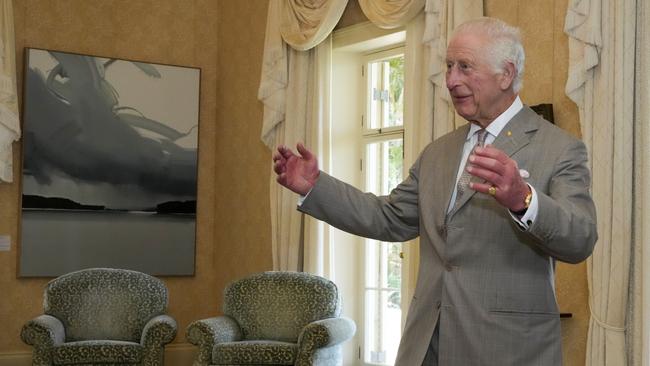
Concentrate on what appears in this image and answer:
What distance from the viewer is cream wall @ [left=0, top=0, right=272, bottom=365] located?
24.8 ft

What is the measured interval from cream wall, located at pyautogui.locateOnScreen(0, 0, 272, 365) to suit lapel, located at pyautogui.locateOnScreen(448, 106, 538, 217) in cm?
526

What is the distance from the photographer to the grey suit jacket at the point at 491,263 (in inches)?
88.8

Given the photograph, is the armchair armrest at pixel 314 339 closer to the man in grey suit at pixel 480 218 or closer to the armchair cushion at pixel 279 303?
the armchair cushion at pixel 279 303

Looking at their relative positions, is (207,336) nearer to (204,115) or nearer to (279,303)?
(279,303)

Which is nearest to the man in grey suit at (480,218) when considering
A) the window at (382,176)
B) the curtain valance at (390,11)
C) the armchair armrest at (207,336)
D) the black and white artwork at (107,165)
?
the curtain valance at (390,11)

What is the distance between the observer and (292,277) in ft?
20.3

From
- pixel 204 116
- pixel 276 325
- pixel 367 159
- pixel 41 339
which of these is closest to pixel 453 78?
pixel 276 325

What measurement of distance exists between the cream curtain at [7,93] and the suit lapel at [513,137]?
18.4ft

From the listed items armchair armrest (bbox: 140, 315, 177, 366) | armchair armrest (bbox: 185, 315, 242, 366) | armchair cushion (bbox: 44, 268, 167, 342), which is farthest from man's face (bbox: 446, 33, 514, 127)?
armchair cushion (bbox: 44, 268, 167, 342)

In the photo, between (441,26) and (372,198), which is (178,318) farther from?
(372,198)

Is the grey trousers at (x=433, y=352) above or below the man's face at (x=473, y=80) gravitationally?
below

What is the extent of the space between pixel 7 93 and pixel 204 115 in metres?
1.84

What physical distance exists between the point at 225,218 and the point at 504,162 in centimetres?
646

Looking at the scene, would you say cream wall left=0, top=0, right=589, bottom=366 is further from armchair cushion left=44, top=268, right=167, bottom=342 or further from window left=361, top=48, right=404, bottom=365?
armchair cushion left=44, top=268, right=167, bottom=342
